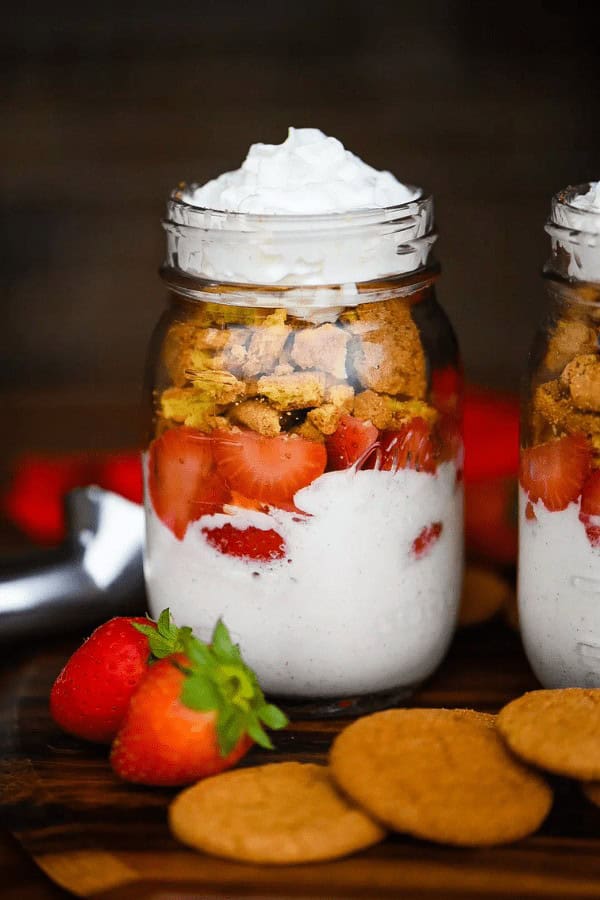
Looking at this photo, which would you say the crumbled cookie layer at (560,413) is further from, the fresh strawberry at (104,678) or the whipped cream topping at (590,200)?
the fresh strawberry at (104,678)

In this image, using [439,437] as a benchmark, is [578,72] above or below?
above

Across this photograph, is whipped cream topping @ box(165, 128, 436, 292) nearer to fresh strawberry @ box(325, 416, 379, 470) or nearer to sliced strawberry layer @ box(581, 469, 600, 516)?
fresh strawberry @ box(325, 416, 379, 470)

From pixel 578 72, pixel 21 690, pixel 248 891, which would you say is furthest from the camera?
pixel 578 72

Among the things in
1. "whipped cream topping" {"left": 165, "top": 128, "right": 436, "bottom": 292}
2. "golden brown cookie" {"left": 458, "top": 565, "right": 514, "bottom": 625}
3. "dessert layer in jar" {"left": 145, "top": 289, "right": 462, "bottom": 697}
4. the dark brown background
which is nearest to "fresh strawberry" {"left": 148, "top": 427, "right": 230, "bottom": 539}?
"dessert layer in jar" {"left": 145, "top": 289, "right": 462, "bottom": 697}

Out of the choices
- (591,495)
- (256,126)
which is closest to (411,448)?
(591,495)

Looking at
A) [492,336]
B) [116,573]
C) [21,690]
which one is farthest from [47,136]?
[21,690]

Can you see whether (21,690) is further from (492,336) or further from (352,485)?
(492,336)

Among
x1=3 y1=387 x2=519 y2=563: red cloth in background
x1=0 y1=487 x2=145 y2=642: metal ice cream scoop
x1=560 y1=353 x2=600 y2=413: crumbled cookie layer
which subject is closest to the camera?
x1=560 y1=353 x2=600 y2=413: crumbled cookie layer

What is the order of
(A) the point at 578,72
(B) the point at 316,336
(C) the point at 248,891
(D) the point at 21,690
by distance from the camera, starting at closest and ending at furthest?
(C) the point at 248,891, (B) the point at 316,336, (D) the point at 21,690, (A) the point at 578,72
